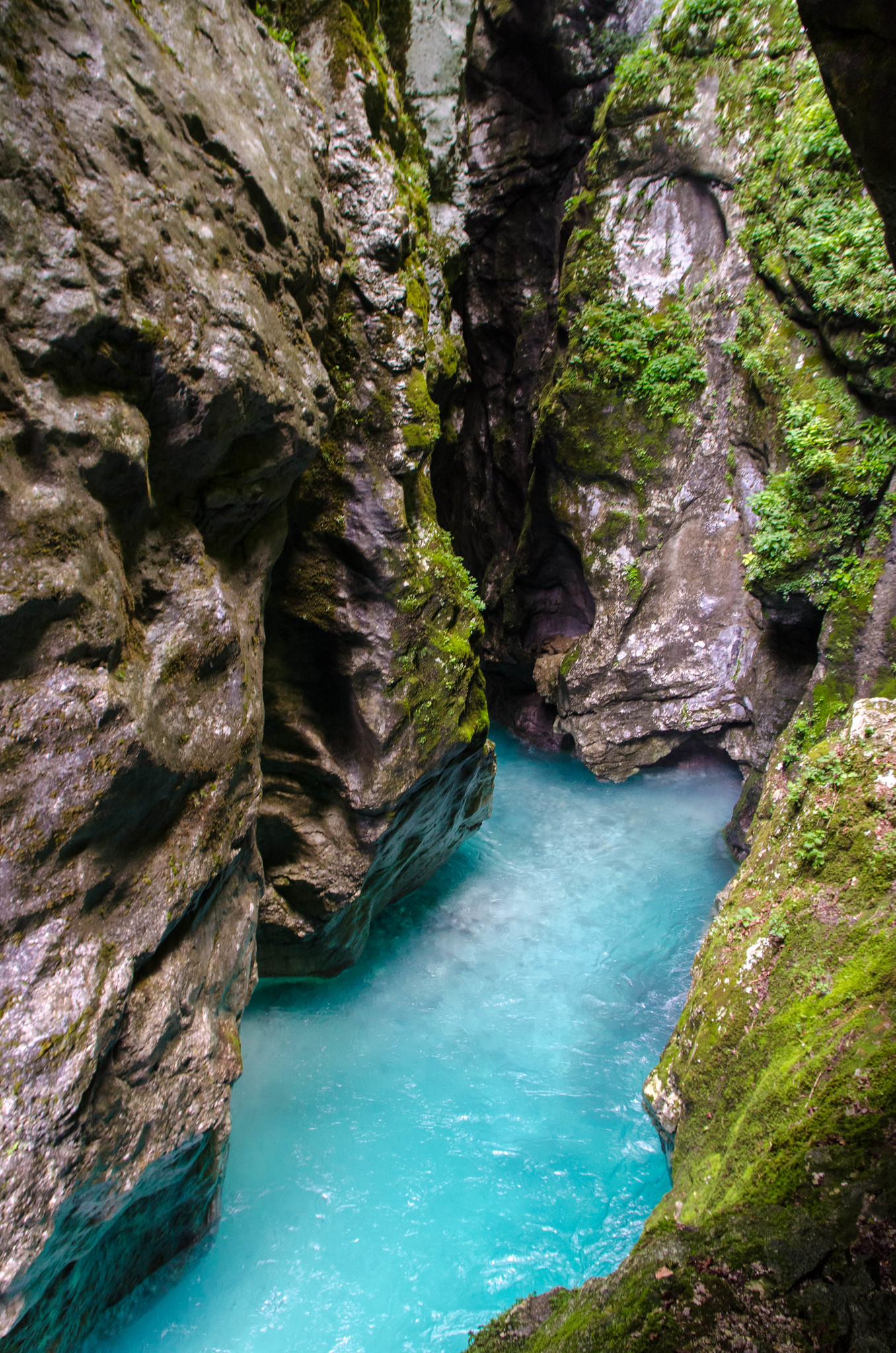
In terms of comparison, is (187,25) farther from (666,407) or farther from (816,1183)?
(666,407)

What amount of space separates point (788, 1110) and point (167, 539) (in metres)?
4.86

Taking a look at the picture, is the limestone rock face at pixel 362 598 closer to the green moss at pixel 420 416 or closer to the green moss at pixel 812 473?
the green moss at pixel 420 416

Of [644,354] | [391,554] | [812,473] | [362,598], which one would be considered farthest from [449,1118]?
[644,354]

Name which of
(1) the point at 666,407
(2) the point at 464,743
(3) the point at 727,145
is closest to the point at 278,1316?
(2) the point at 464,743

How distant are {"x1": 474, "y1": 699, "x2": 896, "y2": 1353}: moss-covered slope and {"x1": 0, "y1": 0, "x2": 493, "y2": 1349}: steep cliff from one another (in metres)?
2.51

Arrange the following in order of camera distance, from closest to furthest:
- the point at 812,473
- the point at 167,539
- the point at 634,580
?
the point at 167,539
the point at 812,473
the point at 634,580

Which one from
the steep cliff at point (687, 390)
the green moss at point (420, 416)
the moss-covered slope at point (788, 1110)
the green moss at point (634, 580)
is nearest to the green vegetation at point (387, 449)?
the green moss at point (420, 416)

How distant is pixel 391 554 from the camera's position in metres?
6.45

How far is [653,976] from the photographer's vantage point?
29.3ft

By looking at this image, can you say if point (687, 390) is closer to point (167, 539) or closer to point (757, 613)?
point (757, 613)

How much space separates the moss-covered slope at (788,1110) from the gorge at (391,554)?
26mm

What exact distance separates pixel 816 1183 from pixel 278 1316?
14.8 ft

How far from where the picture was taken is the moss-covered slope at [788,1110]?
2684mm

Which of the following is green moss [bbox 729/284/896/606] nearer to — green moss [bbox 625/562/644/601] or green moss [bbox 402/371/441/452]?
green moss [bbox 625/562/644/601]
